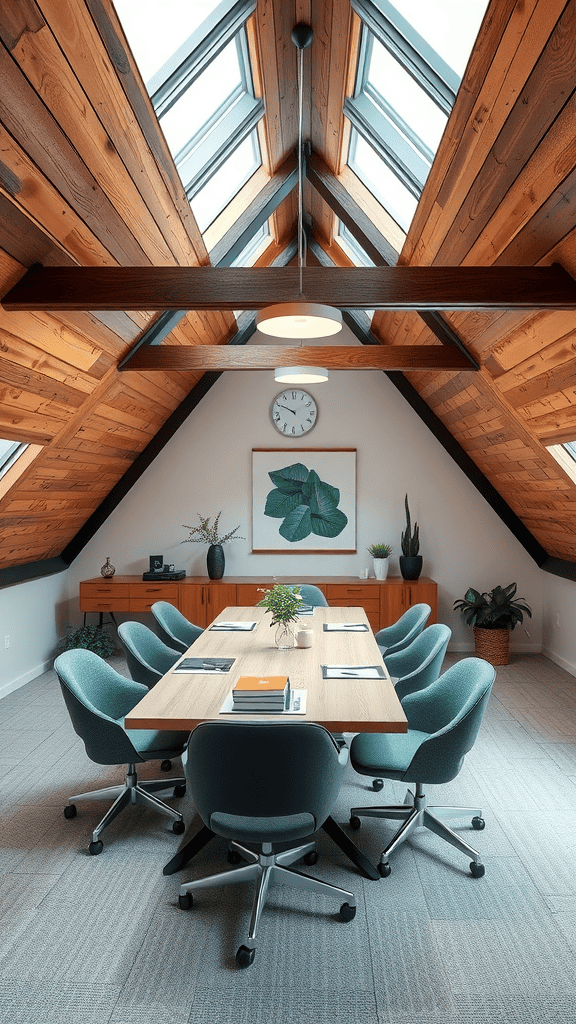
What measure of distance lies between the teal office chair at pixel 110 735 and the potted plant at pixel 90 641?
3.06 meters

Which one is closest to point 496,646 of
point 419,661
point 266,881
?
point 419,661

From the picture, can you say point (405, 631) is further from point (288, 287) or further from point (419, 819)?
point (288, 287)

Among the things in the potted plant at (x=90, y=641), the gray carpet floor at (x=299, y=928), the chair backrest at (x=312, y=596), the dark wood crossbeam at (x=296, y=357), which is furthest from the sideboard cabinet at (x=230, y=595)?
the gray carpet floor at (x=299, y=928)

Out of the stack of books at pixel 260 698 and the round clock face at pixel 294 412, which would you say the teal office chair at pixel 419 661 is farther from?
the round clock face at pixel 294 412

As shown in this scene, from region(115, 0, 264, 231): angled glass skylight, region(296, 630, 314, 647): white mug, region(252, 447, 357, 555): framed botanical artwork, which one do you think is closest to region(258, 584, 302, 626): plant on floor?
region(296, 630, 314, 647): white mug

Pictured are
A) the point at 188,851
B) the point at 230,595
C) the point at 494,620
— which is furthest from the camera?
the point at 230,595

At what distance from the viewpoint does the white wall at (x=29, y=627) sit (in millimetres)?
5930

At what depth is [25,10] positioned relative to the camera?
210 centimetres

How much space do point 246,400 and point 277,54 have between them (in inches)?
153

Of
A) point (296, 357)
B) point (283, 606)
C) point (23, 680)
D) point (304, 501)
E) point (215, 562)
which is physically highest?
point (296, 357)

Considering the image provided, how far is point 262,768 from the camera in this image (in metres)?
2.43

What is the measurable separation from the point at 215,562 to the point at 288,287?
402cm

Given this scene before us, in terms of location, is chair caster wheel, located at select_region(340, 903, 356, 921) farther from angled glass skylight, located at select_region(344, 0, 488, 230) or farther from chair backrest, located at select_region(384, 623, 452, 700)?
angled glass skylight, located at select_region(344, 0, 488, 230)

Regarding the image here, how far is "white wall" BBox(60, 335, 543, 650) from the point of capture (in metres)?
7.34
